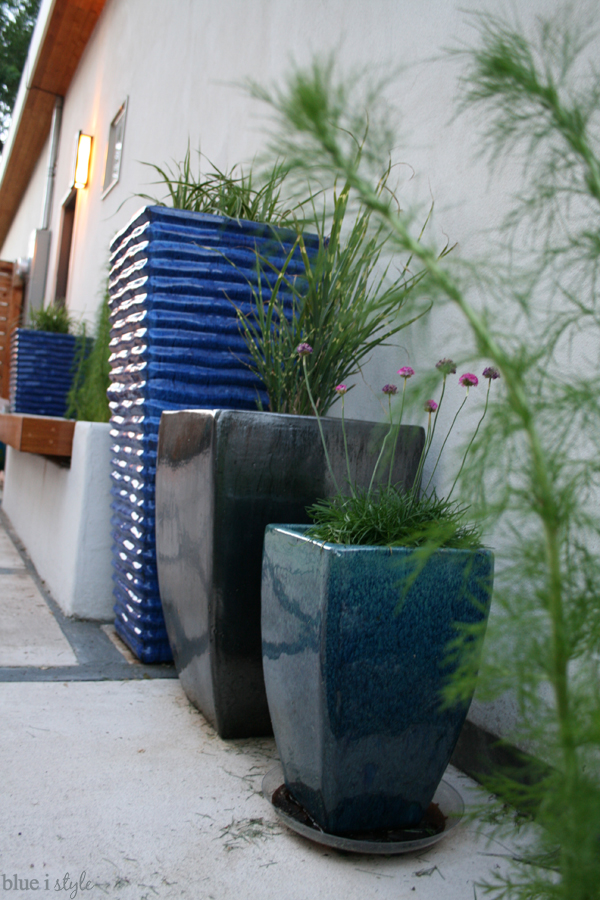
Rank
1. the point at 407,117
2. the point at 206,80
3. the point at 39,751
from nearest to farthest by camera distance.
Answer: the point at 39,751 → the point at 407,117 → the point at 206,80

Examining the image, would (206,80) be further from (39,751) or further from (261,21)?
(39,751)

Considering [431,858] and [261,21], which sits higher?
[261,21]

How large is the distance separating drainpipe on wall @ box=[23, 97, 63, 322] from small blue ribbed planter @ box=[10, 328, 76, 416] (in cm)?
434

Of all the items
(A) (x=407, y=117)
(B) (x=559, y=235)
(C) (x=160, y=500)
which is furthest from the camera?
(A) (x=407, y=117)

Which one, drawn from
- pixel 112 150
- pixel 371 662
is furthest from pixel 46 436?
pixel 112 150

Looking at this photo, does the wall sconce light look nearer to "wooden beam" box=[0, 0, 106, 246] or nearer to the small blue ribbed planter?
"wooden beam" box=[0, 0, 106, 246]

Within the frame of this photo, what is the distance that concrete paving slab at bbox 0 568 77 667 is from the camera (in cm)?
197

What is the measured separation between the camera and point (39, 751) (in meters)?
1.39

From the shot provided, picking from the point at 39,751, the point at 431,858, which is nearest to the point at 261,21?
the point at 39,751

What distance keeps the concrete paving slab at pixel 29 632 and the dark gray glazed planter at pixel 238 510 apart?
0.60m

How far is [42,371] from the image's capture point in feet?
13.9

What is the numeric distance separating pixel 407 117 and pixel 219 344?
2.53ft

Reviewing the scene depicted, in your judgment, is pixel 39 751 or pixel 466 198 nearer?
pixel 39 751

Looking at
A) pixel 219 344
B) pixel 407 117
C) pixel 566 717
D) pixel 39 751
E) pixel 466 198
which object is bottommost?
pixel 39 751
